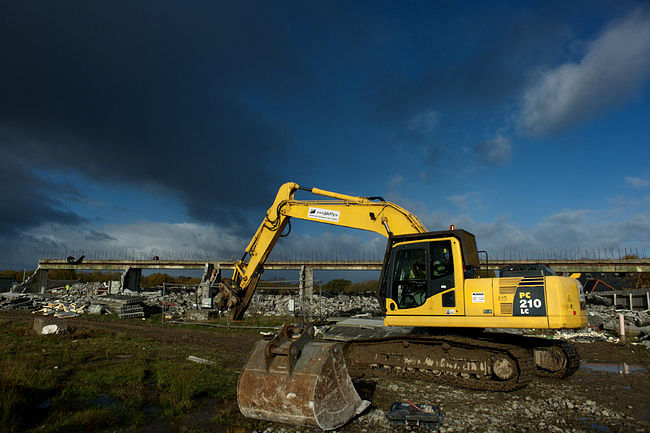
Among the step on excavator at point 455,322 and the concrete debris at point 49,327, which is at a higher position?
the step on excavator at point 455,322

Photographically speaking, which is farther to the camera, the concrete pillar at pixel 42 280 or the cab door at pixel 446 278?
the concrete pillar at pixel 42 280

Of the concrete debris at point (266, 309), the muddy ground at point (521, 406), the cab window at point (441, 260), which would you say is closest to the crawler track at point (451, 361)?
the muddy ground at point (521, 406)

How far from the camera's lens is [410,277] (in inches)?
315

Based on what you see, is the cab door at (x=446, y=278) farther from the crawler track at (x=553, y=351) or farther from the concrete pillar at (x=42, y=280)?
the concrete pillar at (x=42, y=280)

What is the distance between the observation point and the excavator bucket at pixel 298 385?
4539 millimetres

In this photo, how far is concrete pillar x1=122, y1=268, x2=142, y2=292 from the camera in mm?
36438

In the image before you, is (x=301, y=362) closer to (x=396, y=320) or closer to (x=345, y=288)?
(x=396, y=320)

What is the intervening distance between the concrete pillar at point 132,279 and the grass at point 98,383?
27.9 metres

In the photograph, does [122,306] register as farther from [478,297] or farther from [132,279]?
[132,279]

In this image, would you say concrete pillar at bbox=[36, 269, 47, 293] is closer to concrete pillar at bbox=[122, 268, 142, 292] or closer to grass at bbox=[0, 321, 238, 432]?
concrete pillar at bbox=[122, 268, 142, 292]

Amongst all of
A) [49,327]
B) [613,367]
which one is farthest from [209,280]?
[613,367]

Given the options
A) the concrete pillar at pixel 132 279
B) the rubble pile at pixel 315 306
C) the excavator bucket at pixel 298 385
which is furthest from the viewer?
the concrete pillar at pixel 132 279

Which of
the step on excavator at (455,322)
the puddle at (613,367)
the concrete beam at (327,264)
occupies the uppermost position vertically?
the concrete beam at (327,264)

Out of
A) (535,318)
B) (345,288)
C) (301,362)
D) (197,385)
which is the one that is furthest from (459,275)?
(345,288)
